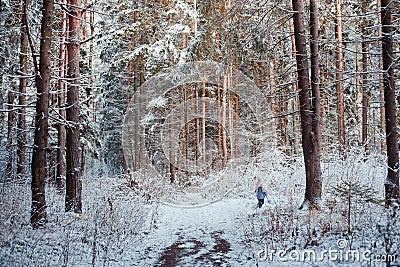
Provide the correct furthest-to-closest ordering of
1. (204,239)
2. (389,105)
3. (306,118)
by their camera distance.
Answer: (306,118) < (204,239) < (389,105)

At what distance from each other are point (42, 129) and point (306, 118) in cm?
706

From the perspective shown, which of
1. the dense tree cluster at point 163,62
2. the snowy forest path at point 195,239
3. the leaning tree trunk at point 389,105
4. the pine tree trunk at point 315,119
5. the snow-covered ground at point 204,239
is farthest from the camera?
the pine tree trunk at point 315,119

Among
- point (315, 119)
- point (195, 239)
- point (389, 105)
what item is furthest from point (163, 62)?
point (389, 105)

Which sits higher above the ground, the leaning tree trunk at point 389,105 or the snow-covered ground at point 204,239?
the leaning tree trunk at point 389,105

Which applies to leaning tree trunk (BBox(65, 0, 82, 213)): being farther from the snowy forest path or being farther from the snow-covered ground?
the snowy forest path

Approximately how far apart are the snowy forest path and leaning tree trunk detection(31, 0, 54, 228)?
2.48 meters

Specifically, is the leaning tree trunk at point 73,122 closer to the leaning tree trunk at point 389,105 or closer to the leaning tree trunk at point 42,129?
the leaning tree trunk at point 42,129

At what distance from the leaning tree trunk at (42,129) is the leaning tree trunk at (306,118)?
6.65 m

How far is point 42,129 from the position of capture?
7395 millimetres

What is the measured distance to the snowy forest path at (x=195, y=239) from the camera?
20.5 feet

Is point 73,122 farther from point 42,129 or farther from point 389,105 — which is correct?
point 389,105

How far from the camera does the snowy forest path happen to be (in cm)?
626

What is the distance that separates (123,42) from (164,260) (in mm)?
15349

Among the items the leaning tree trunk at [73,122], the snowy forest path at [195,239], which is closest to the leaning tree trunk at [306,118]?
the snowy forest path at [195,239]
